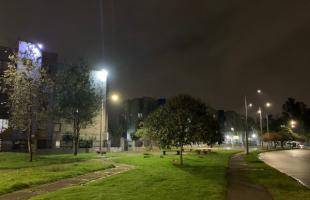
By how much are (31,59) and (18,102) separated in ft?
13.2

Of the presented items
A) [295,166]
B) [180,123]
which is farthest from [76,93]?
[295,166]

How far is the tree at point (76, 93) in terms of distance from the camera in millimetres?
45188

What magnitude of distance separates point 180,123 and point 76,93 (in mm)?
21090

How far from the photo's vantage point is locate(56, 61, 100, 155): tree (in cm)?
4519

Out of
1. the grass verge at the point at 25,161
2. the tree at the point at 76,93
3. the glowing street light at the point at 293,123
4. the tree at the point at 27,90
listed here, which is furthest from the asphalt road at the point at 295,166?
the glowing street light at the point at 293,123

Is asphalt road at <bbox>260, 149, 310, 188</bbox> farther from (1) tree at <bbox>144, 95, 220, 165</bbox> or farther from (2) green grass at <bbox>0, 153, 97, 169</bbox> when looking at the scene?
(2) green grass at <bbox>0, 153, 97, 169</bbox>

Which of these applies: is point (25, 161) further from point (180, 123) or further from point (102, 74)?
point (102, 74)

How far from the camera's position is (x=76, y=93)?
45.0 meters

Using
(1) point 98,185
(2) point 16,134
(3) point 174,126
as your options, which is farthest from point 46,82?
(2) point 16,134

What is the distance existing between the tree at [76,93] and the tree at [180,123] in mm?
18660

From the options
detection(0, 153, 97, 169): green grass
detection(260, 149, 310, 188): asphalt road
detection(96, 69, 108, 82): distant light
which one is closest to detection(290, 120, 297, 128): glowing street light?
detection(96, 69, 108, 82): distant light

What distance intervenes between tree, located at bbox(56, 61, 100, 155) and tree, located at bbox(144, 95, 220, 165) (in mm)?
18660

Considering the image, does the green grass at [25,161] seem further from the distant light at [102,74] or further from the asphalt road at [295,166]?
the distant light at [102,74]

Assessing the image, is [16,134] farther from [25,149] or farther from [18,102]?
[18,102]
